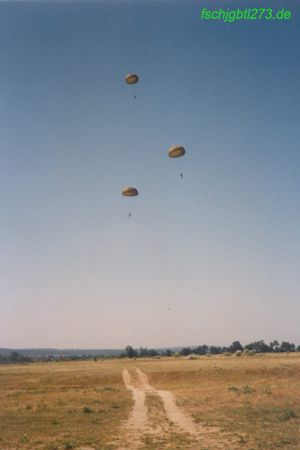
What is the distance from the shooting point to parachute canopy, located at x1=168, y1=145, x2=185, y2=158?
29.1 meters

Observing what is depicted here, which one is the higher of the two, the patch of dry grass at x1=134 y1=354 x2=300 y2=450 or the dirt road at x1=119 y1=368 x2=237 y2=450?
the patch of dry grass at x1=134 y1=354 x2=300 y2=450

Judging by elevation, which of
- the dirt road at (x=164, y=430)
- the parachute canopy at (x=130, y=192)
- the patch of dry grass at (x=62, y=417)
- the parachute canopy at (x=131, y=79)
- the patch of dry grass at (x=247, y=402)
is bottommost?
the patch of dry grass at (x=62, y=417)

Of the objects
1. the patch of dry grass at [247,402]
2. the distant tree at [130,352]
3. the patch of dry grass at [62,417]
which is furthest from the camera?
the distant tree at [130,352]

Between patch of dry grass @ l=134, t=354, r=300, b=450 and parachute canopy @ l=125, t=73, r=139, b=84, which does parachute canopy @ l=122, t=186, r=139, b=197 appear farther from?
patch of dry grass @ l=134, t=354, r=300, b=450

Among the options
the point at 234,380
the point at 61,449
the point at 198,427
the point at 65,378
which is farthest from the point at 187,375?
the point at 61,449

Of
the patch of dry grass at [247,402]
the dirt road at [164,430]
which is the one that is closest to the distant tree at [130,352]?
the patch of dry grass at [247,402]

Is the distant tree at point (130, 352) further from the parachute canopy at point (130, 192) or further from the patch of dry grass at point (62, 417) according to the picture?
the parachute canopy at point (130, 192)

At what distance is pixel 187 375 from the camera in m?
52.9

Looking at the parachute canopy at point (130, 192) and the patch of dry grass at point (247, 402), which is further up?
the parachute canopy at point (130, 192)

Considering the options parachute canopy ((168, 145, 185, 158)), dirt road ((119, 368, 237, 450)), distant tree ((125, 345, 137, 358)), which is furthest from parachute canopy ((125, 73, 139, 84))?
distant tree ((125, 345, 137, 358))

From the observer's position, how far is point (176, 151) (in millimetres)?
29281

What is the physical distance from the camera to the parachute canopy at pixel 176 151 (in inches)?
1145

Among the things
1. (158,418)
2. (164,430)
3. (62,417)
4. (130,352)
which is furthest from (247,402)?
(130,352)

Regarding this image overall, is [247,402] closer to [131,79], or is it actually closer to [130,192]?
[130,192]
